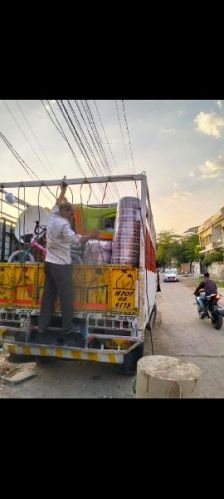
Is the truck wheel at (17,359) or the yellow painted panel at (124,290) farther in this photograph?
the truck wheel at (17,359)

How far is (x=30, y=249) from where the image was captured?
5230 millimetres

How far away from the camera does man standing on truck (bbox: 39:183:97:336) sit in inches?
169

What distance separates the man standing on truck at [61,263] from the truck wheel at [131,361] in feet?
2.84

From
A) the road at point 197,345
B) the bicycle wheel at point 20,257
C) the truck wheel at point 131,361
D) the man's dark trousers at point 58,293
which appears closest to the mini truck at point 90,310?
the truck wheel at point 131,361

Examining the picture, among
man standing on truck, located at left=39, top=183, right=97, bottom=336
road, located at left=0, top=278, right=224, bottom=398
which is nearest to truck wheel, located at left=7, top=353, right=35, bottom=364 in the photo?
road, located at left=0, top=278, right=224, bottom=398

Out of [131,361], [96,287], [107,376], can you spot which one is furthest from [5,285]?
[131,361]

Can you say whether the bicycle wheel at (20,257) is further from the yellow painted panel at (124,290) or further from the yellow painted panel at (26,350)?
the yellow painted panel at (124,290)

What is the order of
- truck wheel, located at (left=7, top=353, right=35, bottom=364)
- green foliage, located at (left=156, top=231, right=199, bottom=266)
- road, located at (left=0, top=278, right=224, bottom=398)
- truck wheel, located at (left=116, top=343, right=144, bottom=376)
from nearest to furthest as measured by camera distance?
road, located at (left=0, top=278, right=224, bottom=398) → truck wheel, located at (left=116, top=343, right=144, bottom=376) → truck wheel, located at (left=7, top=353, right=35, bottom=364) → green foliage, located at (left=156, top=231, right=199, bottom=266)

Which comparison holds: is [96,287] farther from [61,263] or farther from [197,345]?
[197,345]

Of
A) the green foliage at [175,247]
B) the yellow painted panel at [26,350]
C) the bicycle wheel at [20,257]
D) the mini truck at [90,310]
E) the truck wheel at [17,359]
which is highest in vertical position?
the green foliage at [175,247]

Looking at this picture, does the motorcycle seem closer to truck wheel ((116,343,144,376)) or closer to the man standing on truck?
truck wheel ((116,343,144,376))

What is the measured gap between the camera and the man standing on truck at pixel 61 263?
14.0ft

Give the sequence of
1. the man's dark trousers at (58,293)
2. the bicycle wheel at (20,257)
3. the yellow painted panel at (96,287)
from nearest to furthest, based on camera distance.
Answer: the man's dark trousers at (58,293)
the yellow painted panel at (96,287)
the bicycle wheel at (20,257)

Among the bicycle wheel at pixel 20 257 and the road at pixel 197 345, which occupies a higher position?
the bicycle wheel at pixel 20 257
